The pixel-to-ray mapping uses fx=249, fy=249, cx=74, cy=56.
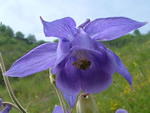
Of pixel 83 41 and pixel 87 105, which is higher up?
pixel 83 41

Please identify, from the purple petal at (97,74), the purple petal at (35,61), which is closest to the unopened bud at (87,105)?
the purple petal at (97,74)

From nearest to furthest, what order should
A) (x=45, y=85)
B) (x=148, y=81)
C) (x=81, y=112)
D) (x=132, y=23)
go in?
(x=132, y=23)
(x=81, y=112)
(x=148, y=81)
(x=45, y=85)

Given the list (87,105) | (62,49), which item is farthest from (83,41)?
(87,105)

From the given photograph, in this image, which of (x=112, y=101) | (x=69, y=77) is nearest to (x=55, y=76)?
(x=69, y=77)

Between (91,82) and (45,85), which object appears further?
(45,85)

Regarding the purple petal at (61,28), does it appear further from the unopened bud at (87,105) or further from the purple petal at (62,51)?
the unopened bud at (87,105)

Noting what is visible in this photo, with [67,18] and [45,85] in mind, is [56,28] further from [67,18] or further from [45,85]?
[45,85]

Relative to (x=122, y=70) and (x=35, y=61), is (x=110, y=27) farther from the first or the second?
(x=35, y=61)
